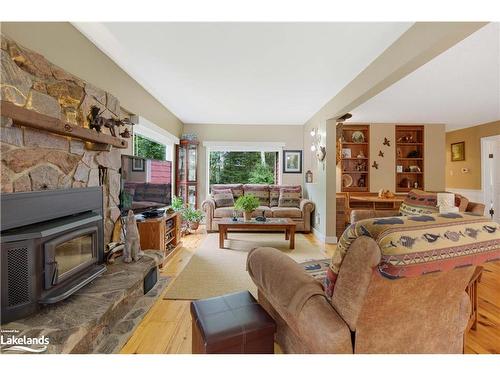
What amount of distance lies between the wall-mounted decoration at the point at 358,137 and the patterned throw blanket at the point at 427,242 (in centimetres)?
492

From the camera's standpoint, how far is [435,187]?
553 cm

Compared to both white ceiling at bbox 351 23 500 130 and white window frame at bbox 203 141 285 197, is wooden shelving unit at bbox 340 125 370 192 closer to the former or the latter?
white ceiling at bbox 351 23 500 130

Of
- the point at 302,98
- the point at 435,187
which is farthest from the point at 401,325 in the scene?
the point at 435,187

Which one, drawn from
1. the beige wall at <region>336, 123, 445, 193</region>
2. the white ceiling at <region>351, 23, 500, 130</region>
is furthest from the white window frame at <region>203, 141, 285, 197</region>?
the white ceiling at <region>351, 23, 500, 130</region>

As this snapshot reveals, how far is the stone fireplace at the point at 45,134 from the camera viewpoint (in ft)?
4.65

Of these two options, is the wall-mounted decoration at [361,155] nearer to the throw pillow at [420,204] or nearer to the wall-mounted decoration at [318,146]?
the wall-mounted decoration at [318,146]

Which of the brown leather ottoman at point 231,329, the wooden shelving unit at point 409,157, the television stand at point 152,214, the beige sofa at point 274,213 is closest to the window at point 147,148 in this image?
the television stand at point 152,214

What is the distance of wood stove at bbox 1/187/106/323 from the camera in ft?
4.49

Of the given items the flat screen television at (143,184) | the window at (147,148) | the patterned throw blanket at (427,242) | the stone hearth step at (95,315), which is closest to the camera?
the patterned throw blanket at (427,242)

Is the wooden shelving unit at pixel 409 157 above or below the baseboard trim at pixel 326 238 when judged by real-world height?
above

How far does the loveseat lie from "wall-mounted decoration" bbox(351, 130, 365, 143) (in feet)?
16.1

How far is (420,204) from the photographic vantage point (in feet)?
8.63
